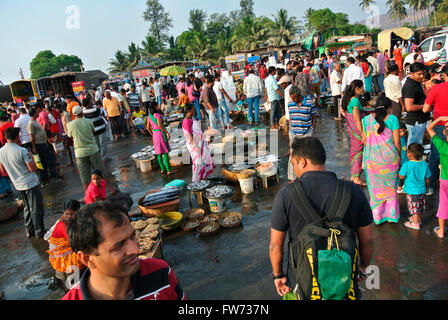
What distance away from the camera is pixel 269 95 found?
9.57 metres

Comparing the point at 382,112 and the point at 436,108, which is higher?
the point at 382,112

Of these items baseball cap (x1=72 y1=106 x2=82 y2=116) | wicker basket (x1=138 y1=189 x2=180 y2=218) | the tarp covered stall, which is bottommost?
wicker basket (x1=138 y1=189 x2=180 y2=218)

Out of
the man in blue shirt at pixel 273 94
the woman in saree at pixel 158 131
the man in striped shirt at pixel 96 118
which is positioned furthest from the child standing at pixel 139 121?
the woman in saree at pixel 158 131

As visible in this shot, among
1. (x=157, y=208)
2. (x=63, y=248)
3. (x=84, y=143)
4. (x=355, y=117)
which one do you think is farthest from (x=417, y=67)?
(x=84, y=143)

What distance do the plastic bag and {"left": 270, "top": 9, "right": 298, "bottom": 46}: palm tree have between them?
4968cm

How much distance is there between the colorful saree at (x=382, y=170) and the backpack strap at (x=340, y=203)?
7.72ft

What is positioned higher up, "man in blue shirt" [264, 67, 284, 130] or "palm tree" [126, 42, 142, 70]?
"palm tree" [126, 42, 142, 70]

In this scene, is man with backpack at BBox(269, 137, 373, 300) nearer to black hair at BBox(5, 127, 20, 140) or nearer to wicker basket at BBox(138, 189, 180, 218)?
wicker basket at BBox(138, 189, 180, 218)

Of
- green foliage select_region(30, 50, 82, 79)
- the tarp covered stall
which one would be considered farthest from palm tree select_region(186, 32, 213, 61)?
green foliage select_region(30, 50, 82, 79)

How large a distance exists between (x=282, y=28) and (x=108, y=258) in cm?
5480

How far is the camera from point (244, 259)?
13.1 feet

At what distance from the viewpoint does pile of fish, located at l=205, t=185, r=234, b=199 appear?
5.21 meters

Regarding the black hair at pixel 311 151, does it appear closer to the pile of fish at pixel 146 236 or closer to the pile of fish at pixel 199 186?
the pile of fish at pixel 146 236

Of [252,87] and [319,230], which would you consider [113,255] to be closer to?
[319,230]
